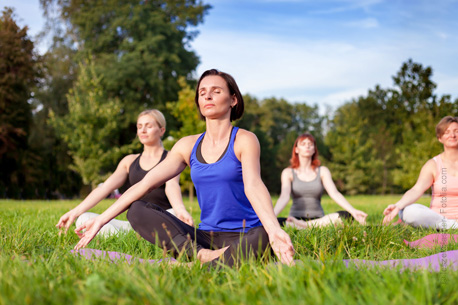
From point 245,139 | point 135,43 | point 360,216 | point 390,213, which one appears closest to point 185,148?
point 245,139

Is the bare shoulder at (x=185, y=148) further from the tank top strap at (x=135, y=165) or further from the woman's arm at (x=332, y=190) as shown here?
the woman's arm at (x=332, y=190)

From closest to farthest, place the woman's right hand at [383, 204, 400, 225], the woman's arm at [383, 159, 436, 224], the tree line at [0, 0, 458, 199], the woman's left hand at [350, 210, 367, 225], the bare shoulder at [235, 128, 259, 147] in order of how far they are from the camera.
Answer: the bare shoulder at [235, 128, 259, 147]
the woman's right hand at [383, 204, 400, 225]
the woman's arm at [383, 159, 436, 224]
the woman's left hand at [350, 210, 367, 225]
the tree line at [0, 0, 458, 199]

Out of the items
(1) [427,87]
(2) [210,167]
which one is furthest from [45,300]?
(1) [427,87]

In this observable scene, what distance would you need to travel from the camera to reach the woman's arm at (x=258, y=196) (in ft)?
8.95

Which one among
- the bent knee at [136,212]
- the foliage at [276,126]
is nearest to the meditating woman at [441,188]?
the bent knee at [136,212]

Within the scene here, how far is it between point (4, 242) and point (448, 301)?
355 centimetres

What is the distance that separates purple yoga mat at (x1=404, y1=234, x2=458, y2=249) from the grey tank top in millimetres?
2878

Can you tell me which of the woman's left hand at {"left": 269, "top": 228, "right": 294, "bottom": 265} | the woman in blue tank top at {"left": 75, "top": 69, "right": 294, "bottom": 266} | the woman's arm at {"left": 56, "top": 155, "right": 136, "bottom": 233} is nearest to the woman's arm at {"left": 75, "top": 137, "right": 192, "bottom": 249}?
the woman in blue tank top at {"left": 75, "top": 69, "right": 294, "bottom": 266}

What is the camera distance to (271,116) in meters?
46.4

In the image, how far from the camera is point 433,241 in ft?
14.0

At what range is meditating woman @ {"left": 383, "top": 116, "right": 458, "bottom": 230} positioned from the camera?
18.7 ft

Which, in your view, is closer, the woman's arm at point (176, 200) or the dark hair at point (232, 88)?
the dark hair at point (232, 88)

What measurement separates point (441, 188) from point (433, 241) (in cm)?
203

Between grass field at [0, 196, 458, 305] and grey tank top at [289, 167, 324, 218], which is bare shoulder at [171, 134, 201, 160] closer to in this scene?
grass field at [0, 196, 458, 305]
